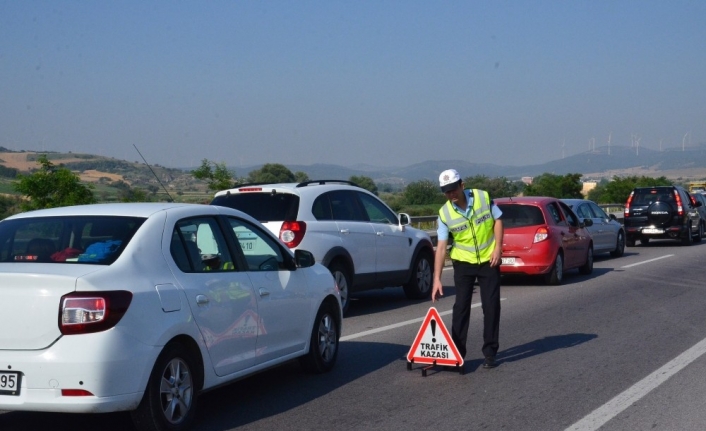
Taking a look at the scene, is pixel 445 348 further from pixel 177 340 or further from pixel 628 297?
pixel 628 297

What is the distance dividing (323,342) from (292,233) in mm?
3279

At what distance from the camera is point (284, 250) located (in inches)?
319

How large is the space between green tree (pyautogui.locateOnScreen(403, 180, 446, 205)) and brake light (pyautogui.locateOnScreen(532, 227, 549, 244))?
20.6 m

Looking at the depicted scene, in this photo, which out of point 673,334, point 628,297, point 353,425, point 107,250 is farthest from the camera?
point 628,297

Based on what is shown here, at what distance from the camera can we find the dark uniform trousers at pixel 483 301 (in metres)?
8.83

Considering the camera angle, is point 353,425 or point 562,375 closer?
point 353,425

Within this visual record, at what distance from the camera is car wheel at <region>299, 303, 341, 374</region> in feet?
27.9

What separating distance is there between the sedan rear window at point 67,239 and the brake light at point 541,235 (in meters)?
11.2

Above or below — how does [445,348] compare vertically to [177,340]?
below

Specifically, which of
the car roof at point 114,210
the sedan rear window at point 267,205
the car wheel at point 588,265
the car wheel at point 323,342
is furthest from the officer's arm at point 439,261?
the car wheel at point 588,265

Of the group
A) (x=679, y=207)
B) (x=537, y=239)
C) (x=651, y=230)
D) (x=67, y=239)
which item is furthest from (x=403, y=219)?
(x=679, y=207)

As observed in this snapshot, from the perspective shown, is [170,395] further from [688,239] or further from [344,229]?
[688,239]

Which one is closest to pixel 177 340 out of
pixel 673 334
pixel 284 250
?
pixel 284 250

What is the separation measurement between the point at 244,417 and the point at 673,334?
6106 millimetres
